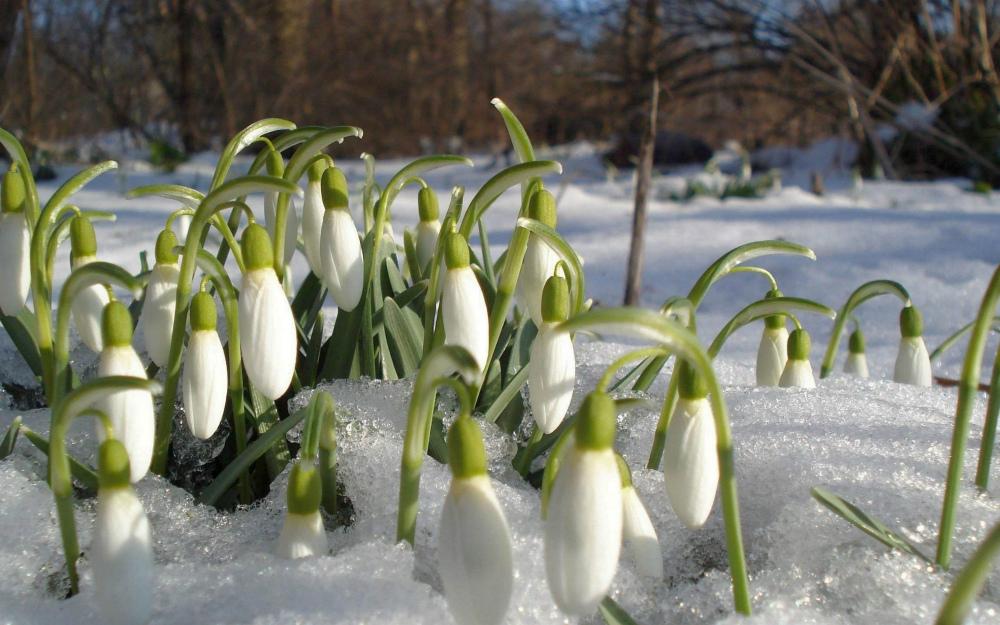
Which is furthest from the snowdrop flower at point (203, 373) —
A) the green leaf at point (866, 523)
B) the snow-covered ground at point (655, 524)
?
the green leaf at point (866, 523)

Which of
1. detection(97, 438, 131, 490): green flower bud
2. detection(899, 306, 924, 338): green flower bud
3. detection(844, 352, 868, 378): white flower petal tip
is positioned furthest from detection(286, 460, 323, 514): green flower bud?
detection(844, 352, 868, 378): white flower petal tip

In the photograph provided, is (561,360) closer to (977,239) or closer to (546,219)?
(546,219)

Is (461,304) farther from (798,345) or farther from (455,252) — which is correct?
(798,345)

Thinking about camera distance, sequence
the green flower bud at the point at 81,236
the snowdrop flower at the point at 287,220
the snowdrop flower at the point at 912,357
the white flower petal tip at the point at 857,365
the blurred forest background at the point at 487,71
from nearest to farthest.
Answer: the green flower bud at the point at 81,236, the snowdrop flower at the point at 287,220, the snowdrop flower at the point at 912,357, the white flower petal tip at the point at 857,365, the blurred forest background at the point at 487,71

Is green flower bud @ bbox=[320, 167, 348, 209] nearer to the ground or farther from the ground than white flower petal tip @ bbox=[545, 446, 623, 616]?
farther from the ground

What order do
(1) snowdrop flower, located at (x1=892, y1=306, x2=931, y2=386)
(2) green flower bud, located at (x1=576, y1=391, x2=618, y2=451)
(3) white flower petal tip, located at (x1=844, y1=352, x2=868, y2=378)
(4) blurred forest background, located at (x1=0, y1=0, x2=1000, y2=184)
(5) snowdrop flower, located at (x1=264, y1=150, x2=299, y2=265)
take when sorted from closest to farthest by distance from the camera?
(2) green flower bud, located at (x1=576, y1=391, x2=618, y2=451), (5) snowdrop flower, located at (x1=264, y1=150, x2=299, y2=265), (1) snowdrop flower, located at (x1=892, y1=306, x2=931, y2=386), (3) white flower petal tip, located at (x1=844, y1=352, x2=868, y2=378), (4) blurred forest background, located at (x1=0, y1=0, x2=1000, y2=184)

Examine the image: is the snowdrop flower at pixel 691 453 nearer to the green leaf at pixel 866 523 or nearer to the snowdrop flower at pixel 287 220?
the green leaf at pixel 866 523

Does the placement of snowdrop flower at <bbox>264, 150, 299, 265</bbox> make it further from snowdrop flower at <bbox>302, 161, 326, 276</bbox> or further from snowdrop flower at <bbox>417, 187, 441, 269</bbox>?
snowdrop flower at <bbox>417, 187, 441, 269</bbox>
